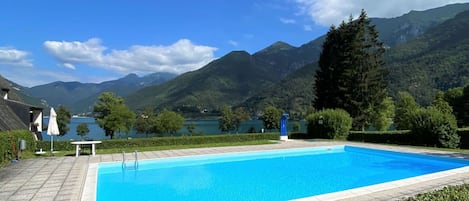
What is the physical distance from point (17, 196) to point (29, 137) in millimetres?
10728

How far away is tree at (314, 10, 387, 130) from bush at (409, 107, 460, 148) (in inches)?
438

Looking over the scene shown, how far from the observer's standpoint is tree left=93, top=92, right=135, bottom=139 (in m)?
41.8

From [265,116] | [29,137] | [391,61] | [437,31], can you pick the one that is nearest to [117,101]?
[265,116]

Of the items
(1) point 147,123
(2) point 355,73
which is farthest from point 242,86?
(2) point 355,73

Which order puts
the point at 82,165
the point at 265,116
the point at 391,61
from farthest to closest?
the point at 391,61
the point at 265,116
the point at 82,165

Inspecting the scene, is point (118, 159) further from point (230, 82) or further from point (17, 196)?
point (230, 82)

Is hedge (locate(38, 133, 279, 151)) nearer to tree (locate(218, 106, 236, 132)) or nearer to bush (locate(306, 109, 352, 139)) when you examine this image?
bush (locate(306, 109, 352, 139))

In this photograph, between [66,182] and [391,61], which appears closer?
[66,182]

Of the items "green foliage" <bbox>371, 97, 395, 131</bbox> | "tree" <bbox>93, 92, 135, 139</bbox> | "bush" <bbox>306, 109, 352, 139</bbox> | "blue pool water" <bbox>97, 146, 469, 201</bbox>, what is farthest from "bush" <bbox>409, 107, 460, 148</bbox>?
"tree" <bbox>93, 92, 135, 139</bbox>

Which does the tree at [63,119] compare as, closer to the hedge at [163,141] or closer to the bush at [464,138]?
the hedge at [163,141]

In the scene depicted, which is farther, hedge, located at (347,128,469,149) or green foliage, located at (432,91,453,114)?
green foliage, located at (432,91,453,114)

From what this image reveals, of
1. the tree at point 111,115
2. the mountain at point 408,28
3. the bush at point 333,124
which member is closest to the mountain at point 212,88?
the mountain at point 408,28

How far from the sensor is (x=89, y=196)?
7.80 metres

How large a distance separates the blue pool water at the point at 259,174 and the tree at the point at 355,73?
13834mm
